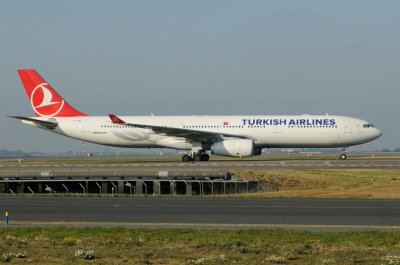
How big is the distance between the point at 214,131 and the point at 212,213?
35.9m

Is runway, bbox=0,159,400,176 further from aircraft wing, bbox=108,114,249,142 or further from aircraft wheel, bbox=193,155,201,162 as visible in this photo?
aircraft wheel, bbox=193,155,201,162

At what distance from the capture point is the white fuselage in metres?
59.4

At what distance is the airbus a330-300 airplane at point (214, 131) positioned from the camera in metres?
58.9

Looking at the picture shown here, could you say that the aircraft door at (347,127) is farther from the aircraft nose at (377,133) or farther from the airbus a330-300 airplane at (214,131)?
the aircraft nose at (377,133)

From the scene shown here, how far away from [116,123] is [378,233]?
146 ft

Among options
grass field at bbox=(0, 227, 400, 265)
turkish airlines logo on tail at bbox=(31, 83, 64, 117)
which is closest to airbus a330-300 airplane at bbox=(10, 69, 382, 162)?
turkish airlines logo on tail at bbox=(31, 83, 64, 117)

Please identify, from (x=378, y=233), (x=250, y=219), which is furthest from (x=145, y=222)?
(x=378, y=233)

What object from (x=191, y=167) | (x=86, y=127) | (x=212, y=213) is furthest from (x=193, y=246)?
(x=86, y=127)

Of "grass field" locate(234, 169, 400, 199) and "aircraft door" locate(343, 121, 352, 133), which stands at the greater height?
"aircraft door" locate(343, 121, 352, 133)

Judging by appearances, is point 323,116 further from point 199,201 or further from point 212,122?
point 199,201

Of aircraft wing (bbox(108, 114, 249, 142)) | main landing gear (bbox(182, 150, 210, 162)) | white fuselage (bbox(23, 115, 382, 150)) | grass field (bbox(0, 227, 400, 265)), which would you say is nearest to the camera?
grass field (bbox(0, 227, 400, 265))

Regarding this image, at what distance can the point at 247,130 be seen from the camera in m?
59.9

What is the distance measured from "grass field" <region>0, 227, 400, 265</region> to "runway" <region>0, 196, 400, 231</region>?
1.93 metres

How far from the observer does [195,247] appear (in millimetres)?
A: 16984
